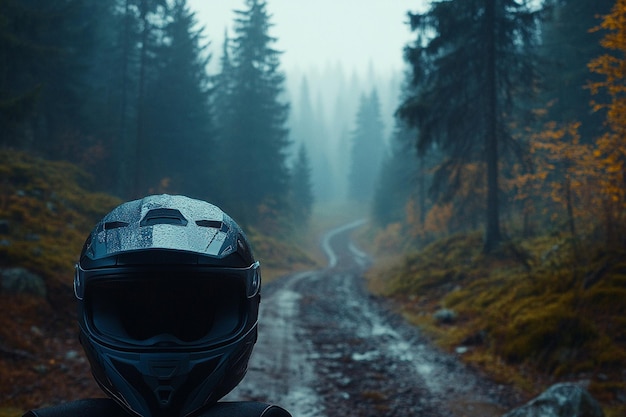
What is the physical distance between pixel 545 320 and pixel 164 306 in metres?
7.72

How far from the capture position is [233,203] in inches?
1335

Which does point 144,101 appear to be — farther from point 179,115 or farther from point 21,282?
point 21,282

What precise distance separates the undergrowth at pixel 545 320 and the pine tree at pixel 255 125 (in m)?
25.9

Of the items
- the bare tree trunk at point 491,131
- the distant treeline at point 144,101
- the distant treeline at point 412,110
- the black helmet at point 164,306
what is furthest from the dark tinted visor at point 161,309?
the bare tree trunk at point 491,131

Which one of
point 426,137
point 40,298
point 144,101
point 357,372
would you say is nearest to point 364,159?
point 144,101

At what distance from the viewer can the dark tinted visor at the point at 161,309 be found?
192cm

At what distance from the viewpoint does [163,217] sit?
2.03 metres

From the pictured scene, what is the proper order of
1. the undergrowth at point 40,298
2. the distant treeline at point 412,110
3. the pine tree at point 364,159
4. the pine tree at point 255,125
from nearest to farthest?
the undergrowth at point 40,298, the distant treeline at point 412,110, the pine tree at point 255,125, the pine tree at point 364,159

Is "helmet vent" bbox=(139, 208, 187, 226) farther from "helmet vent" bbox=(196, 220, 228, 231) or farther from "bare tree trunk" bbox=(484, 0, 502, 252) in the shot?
"bare tree trunk" bbox=(484, 0, 502, 252)

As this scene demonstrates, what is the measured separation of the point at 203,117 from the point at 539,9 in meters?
24.8

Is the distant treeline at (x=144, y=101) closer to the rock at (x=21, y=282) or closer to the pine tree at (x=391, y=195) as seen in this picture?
the rock at (x=21, y=282)

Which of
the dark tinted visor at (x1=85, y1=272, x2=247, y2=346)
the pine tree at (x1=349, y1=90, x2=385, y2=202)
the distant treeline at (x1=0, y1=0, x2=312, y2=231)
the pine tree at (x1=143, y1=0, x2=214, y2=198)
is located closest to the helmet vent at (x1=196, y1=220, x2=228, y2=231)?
the dark tinted visor at (x1=85, y1=272, x2=247, y2=346)

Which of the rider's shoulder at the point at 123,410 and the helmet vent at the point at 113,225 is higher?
the helmet vent at the point at 113,225

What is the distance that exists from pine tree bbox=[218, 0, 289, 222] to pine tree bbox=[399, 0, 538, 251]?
71.8 ft
